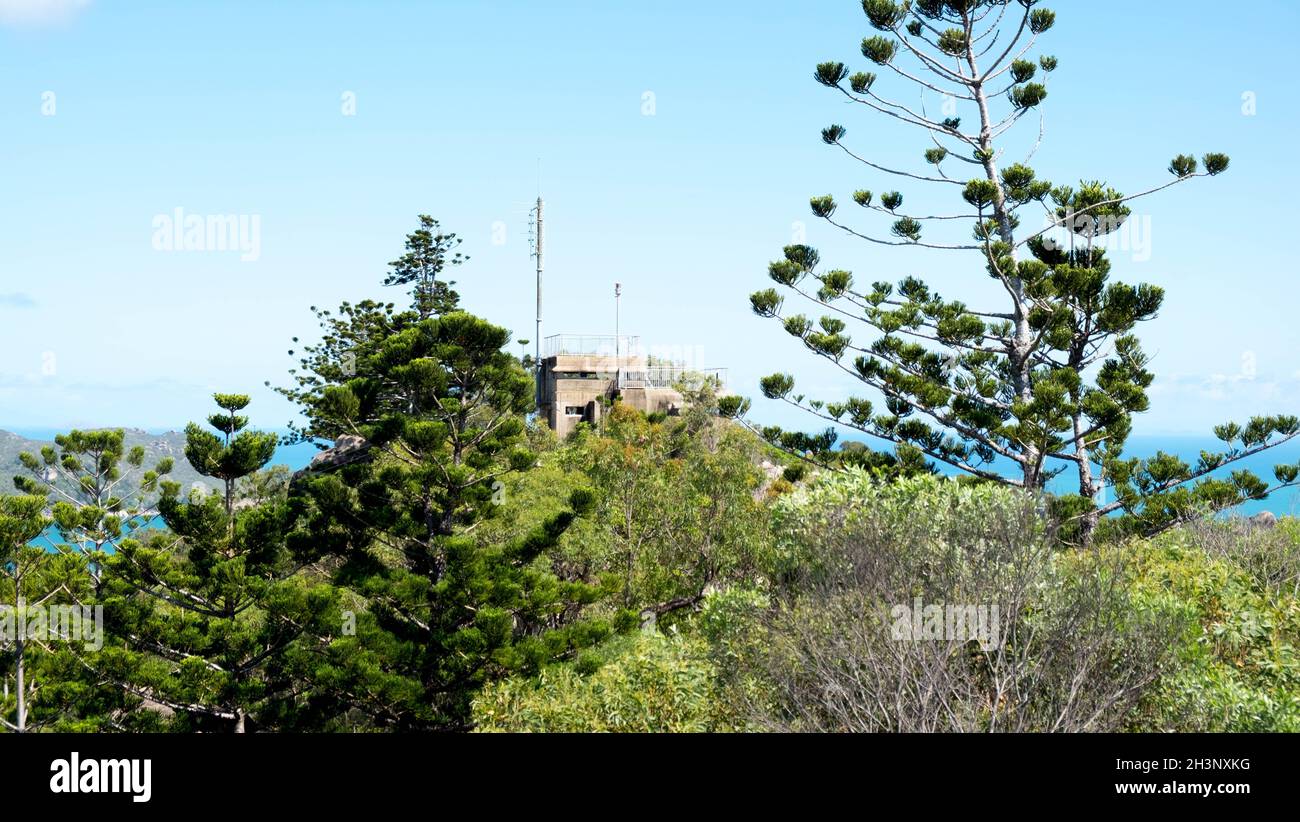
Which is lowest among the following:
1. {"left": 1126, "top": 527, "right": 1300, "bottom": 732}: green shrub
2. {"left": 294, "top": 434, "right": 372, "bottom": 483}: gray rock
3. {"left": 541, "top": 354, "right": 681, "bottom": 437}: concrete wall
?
{"left": 1126, "top": 527, "right": 1300, "bottom": 732}: green shrub

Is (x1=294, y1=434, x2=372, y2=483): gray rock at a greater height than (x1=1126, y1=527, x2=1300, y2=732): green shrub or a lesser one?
greater

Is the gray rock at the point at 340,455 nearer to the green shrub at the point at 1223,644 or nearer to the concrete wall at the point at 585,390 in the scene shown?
the concrete wall at the point at 585,390

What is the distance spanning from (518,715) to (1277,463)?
1015 centimetres

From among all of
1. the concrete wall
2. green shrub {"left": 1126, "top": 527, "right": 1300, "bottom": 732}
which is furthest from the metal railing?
green shrub {"left": 1126, "top": 527, "right": 1300, "bottom": 732}

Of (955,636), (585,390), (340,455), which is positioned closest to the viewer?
(955,636)

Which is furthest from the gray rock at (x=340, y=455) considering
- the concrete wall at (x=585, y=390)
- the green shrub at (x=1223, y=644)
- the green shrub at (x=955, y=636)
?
the green shrub at (x=1223, y=644)

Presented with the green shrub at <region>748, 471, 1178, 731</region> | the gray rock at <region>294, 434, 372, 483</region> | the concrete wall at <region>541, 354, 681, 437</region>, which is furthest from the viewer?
the concrete wall at <region>541, 354, 681, 437</region>

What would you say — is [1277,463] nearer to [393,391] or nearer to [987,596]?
[987,596]

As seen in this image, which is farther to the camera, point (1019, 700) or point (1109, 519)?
point (1109, 519)

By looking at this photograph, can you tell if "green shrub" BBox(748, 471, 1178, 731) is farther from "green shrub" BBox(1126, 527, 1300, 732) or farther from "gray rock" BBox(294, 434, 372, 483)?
"gray rock" BBox(294, 434, 372, 483)

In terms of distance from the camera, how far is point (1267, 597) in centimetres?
882

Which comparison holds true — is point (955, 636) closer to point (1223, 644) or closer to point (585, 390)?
point (1223, 644)

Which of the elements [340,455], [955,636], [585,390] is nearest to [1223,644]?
[955,636]
